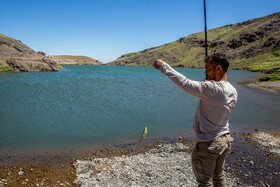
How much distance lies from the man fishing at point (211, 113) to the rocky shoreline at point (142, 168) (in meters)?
3.36

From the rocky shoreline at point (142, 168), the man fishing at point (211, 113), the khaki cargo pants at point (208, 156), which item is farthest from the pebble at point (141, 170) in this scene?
the man fishing at point (211, 113)

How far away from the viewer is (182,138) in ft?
37.3

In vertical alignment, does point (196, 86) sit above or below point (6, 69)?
below

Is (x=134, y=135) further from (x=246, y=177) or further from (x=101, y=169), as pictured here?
(x=246, y=177)

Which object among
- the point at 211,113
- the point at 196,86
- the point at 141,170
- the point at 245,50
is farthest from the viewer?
the point at 245,50

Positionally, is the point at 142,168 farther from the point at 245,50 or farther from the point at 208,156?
the point at 245,50

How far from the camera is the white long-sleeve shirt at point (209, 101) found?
10.6ft

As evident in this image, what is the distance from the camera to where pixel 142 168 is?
771 centimetres

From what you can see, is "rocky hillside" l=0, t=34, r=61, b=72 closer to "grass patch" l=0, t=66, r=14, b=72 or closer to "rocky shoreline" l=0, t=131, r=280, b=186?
"grass patch" l=0, t=66, r=14, b=72

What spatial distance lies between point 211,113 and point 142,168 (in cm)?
503

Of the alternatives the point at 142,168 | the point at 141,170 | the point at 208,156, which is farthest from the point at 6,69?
the point at 208,156

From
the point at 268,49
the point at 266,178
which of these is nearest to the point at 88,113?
the point at 266,178

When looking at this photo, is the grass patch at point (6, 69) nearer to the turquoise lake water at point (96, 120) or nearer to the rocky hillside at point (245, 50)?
the turquoise lake water at point (96, 120)

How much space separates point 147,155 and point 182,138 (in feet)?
10.1
